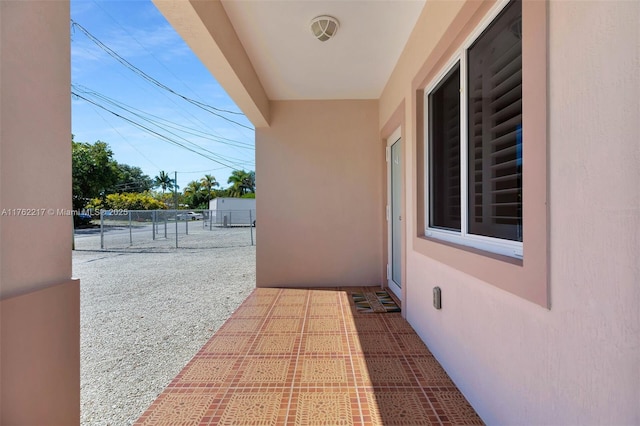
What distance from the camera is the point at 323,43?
313 centimetres

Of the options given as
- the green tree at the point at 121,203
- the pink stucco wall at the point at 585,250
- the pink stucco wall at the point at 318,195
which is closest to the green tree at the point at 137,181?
the green tree at the point at 121,203

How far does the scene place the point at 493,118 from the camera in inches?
68.8

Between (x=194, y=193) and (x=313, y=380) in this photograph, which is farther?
(x=194, y=193)

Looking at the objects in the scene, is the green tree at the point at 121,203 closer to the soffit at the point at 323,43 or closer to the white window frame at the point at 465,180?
the soffit at the point at 323,43

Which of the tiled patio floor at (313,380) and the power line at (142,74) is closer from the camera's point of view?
the tiled patio floor at (313,380)

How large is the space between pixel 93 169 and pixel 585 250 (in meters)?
19.6

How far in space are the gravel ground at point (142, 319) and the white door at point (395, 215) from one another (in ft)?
6.99

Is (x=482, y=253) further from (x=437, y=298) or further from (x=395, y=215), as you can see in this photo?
(x=395, y=215)

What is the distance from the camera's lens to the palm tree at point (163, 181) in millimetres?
44881

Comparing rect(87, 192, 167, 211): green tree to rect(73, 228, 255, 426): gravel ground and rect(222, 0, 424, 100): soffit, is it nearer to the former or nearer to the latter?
rect(73, 228, 255, 426): gravel ground

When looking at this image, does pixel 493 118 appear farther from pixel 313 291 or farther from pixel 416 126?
pixel 313 291

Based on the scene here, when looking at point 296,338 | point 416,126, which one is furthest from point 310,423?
point 416,126

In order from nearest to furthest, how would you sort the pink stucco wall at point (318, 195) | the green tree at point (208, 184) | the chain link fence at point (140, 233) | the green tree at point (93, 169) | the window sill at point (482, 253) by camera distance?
the window sill at point (482, 253) < the pink stucco wall at point (318, 195) < the chain link fence at point (140, 233) < the green tree at point (93, 169) < the green tree at point (208, 184)

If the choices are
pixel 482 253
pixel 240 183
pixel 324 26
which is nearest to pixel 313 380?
pixel 482 253
